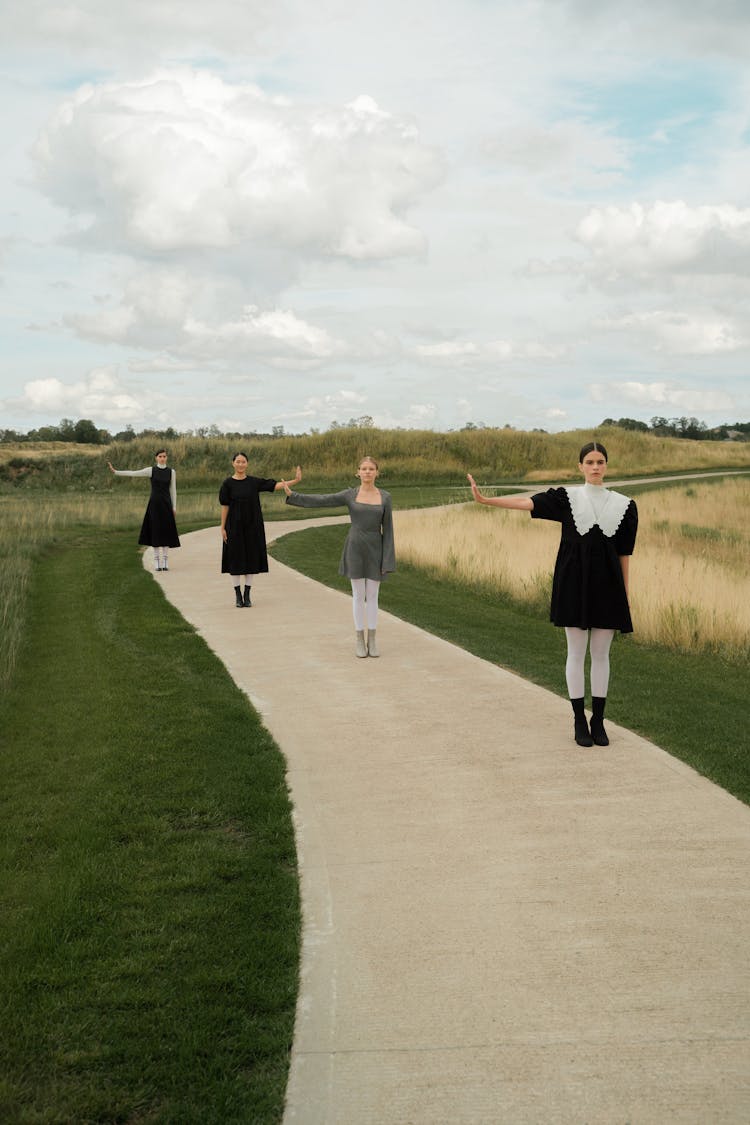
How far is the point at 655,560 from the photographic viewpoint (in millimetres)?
18922

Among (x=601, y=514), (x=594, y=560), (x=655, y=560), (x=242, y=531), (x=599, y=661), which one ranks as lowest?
(x=655, y=560)

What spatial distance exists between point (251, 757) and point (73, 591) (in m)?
10.2

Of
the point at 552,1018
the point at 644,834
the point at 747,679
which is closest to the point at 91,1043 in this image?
the point at 552,1018

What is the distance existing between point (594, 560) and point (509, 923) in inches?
134

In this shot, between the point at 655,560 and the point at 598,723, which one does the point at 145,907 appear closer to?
the point at 598,723

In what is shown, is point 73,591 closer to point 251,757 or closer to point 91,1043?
point 251,757

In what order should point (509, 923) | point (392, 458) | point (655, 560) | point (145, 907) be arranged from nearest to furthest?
point (509, 923) < point (145, 907) < point (655, 560) < point (392, 458)

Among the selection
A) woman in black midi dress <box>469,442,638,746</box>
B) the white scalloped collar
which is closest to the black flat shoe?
woman in black midi dress <box>469,442,638,746</box>

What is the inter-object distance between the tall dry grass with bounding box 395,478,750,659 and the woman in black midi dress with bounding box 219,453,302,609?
4.79 meters

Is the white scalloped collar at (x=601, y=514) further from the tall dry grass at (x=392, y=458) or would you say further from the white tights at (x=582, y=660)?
the tall dry grass at (x=392, y=458)

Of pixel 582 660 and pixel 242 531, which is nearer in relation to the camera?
pixel 582 660

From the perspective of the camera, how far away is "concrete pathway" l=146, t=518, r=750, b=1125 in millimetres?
3471

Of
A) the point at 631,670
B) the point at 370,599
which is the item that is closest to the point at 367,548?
the point at 370,599

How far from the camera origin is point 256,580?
16938mm
